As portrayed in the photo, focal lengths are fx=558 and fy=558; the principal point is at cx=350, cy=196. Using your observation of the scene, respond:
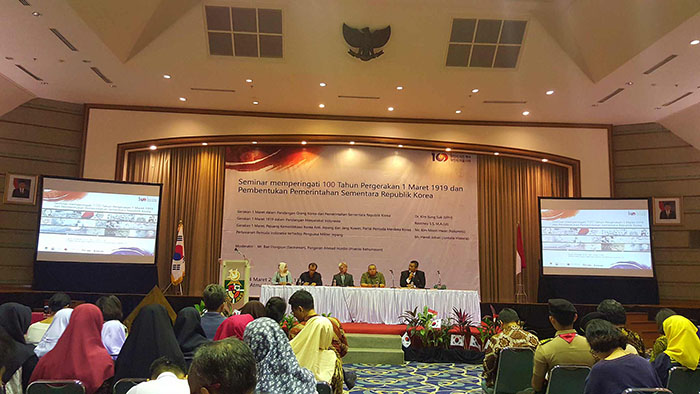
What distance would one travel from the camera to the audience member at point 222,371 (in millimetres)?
1406

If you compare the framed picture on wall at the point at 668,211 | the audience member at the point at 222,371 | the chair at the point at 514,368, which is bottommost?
the chair at the point at 514,368

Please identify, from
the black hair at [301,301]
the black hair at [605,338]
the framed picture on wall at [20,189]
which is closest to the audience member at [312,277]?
the framed picture on wall at [20,189]

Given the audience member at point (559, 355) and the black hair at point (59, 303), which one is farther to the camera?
the black hair at point (59, 303)

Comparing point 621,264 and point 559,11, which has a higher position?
point 559,11

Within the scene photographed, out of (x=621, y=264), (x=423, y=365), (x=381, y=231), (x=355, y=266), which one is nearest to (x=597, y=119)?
(x=621, y=264)

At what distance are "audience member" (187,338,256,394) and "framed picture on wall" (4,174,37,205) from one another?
9.96m

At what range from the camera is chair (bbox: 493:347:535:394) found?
367 cm

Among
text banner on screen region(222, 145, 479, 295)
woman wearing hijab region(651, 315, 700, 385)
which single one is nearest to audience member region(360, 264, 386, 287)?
text banner on screen region(222, 145, 479, 295)

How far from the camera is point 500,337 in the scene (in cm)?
391

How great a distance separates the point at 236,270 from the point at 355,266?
299 centimetres

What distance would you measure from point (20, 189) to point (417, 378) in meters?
7.88

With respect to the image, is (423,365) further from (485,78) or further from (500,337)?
(485,78)

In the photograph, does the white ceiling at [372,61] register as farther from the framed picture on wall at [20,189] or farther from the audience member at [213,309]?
the audience member at [213,309]

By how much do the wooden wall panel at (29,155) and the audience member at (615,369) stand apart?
975cm
